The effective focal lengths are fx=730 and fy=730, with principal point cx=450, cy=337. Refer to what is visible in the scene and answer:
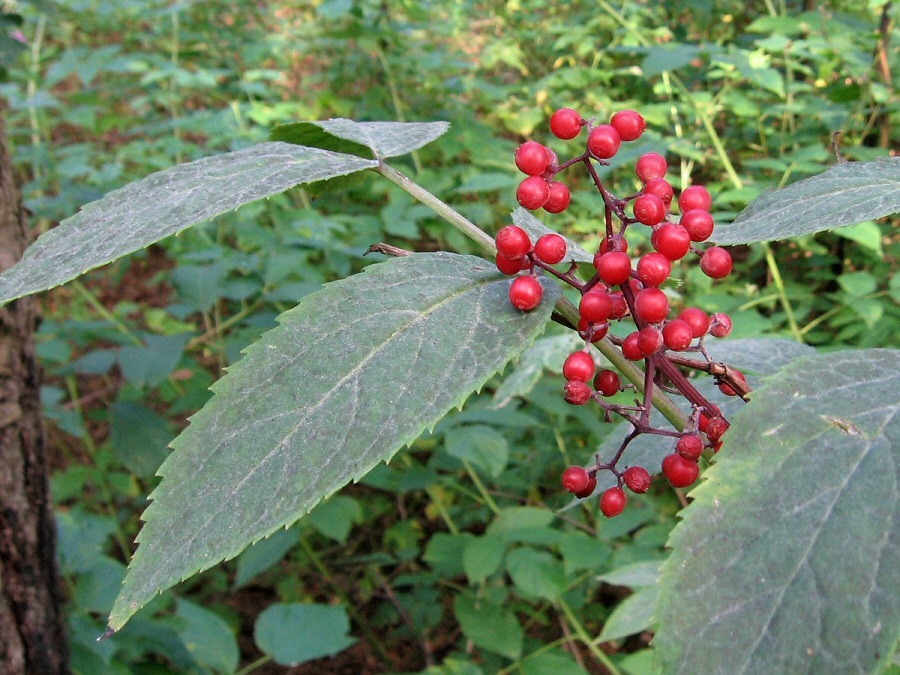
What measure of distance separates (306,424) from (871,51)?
3618 mm

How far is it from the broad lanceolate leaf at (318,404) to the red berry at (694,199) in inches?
7.9

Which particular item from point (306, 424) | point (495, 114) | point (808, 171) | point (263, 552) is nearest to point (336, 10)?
point (495, 114)

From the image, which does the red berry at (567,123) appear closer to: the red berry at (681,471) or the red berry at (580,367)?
the red berry at (580,367)

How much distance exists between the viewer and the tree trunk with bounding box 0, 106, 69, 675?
1474 millimetres

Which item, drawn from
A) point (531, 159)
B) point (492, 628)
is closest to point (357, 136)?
point (531, 159)

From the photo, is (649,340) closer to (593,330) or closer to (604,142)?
(593,330)

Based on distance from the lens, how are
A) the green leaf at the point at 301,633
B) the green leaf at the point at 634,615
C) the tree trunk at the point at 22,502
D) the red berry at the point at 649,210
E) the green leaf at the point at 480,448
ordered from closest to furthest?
the red berry at the point at 649,210 → the green leaf at the point at 634,615 → the tree trunk at the point at 22,502 → the green leaf at the point at 301,633 → the green leaf at the point at 480,448

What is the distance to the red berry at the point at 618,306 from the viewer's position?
0.65 m

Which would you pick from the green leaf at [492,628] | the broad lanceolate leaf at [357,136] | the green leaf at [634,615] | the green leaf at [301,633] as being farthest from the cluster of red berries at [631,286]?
the green leaf at [492,628]

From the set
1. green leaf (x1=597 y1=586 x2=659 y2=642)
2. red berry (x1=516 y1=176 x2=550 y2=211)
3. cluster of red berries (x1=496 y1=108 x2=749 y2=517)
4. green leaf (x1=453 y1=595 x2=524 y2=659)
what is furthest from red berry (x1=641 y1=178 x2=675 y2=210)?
green leaf (x1=453 y1=595 x2=524 y2=659)

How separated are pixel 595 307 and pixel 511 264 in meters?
0.09

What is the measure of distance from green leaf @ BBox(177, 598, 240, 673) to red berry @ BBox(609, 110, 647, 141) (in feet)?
5.62

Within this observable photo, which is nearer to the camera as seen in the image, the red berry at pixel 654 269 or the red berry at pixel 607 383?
the red berry at pixel 654 269

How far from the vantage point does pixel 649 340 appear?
24.0 inches
